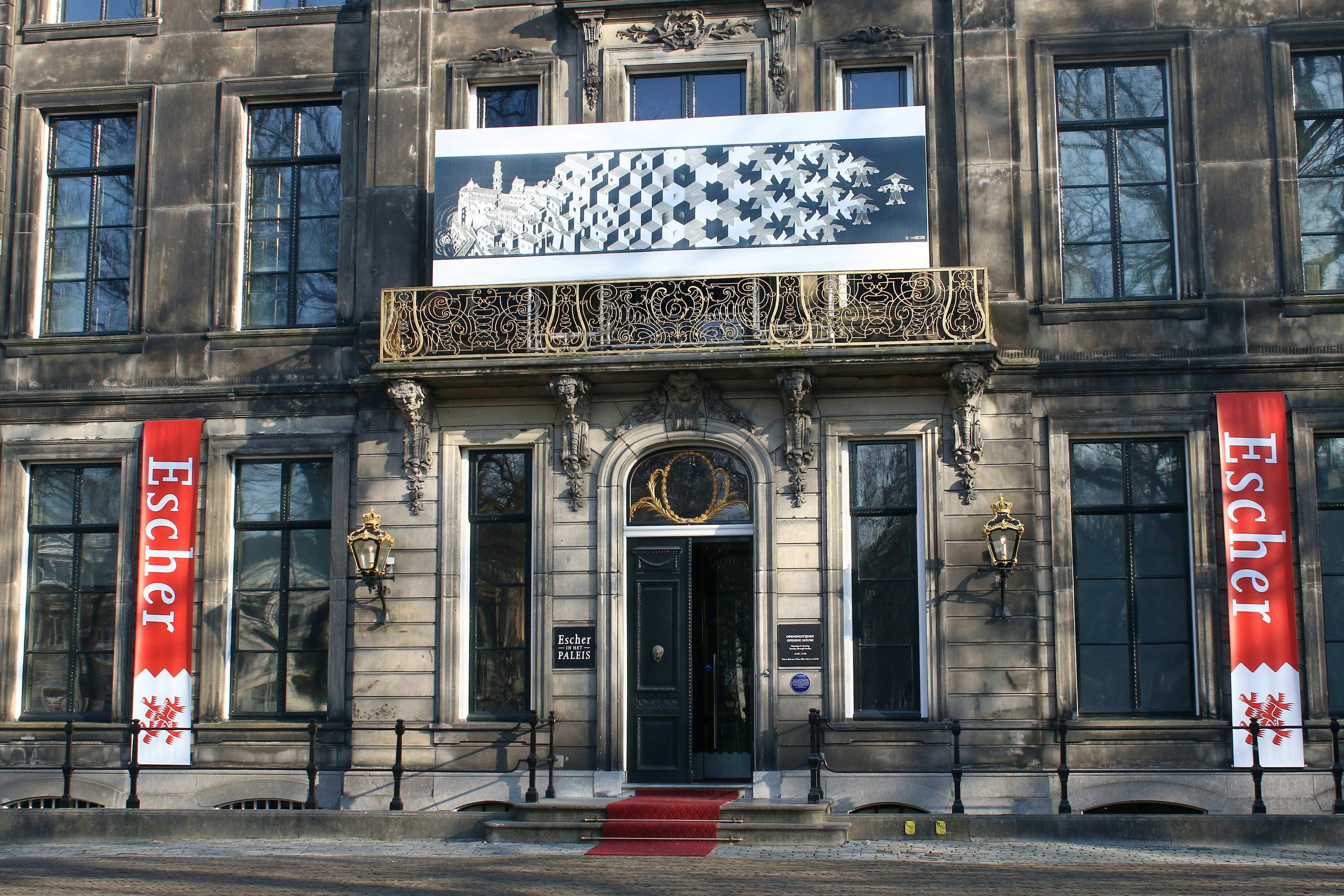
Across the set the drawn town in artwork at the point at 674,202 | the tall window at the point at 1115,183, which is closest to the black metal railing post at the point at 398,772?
the drawn town in artwork at the point at 674,202

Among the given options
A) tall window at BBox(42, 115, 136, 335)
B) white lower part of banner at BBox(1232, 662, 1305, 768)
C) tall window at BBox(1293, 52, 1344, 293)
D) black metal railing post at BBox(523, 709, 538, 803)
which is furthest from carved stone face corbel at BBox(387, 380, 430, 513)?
tall window at BBox(1293, 52, 1344, 293)

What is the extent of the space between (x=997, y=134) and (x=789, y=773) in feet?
24.5

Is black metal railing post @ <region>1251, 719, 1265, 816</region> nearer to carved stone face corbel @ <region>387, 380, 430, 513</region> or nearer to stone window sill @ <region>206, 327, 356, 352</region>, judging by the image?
carved stone face corbel @ <region>387, 380, 430, 513</region>

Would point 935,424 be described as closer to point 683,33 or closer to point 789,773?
point 789,773

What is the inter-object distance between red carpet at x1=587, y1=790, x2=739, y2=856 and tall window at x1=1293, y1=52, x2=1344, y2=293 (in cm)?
888

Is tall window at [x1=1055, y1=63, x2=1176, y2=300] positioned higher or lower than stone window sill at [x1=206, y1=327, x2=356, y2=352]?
higher

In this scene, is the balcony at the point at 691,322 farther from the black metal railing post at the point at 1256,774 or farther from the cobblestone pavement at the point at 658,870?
the cobblestone pavement at the point at 658,870

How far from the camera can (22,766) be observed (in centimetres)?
1523

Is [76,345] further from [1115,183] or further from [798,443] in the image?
[1115,183]

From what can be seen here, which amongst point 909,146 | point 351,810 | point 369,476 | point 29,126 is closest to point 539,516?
point 369,476

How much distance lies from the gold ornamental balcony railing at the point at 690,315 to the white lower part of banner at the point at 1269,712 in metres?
4.59

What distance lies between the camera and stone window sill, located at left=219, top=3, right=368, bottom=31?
1622 cm

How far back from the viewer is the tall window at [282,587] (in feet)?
50.0

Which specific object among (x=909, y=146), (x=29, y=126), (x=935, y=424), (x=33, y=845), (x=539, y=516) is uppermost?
(x=29, y=126)
